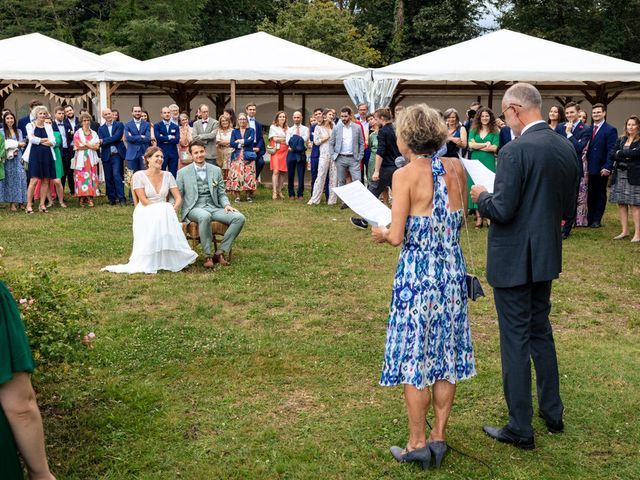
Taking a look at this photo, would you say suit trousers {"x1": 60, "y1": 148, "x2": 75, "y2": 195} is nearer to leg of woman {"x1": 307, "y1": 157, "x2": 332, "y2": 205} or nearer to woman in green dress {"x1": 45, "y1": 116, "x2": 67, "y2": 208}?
woman in green dress {"x1": 45, "y1": 116, "x2": 67, "y2": 208}

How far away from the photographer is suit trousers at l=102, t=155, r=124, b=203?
14.4 m

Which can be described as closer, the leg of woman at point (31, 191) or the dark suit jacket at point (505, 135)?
the dark suit jacket at point (505, 135)

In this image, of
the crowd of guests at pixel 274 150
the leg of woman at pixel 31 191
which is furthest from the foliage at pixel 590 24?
the leg of woman at pixel 31 191

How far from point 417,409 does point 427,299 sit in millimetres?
602

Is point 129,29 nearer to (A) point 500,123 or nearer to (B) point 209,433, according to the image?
(A) point 500,123

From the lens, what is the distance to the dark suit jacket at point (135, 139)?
47.9 feet

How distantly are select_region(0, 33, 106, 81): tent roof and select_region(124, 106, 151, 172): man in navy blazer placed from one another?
181 centimetres

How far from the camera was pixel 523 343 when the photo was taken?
4102 mm

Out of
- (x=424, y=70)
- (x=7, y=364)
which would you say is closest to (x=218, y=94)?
(x=424, y=70)

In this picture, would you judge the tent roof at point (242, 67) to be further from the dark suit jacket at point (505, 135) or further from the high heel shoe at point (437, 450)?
the high heel shoe at point (437, 450)

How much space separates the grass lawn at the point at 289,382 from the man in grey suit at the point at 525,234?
0.45 metres

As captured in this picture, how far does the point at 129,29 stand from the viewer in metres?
34.0

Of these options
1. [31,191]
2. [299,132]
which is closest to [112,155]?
[31,191]

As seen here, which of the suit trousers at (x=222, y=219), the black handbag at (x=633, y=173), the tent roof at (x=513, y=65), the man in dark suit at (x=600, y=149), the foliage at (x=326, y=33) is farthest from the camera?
the foliage at (x=326, y=33)
